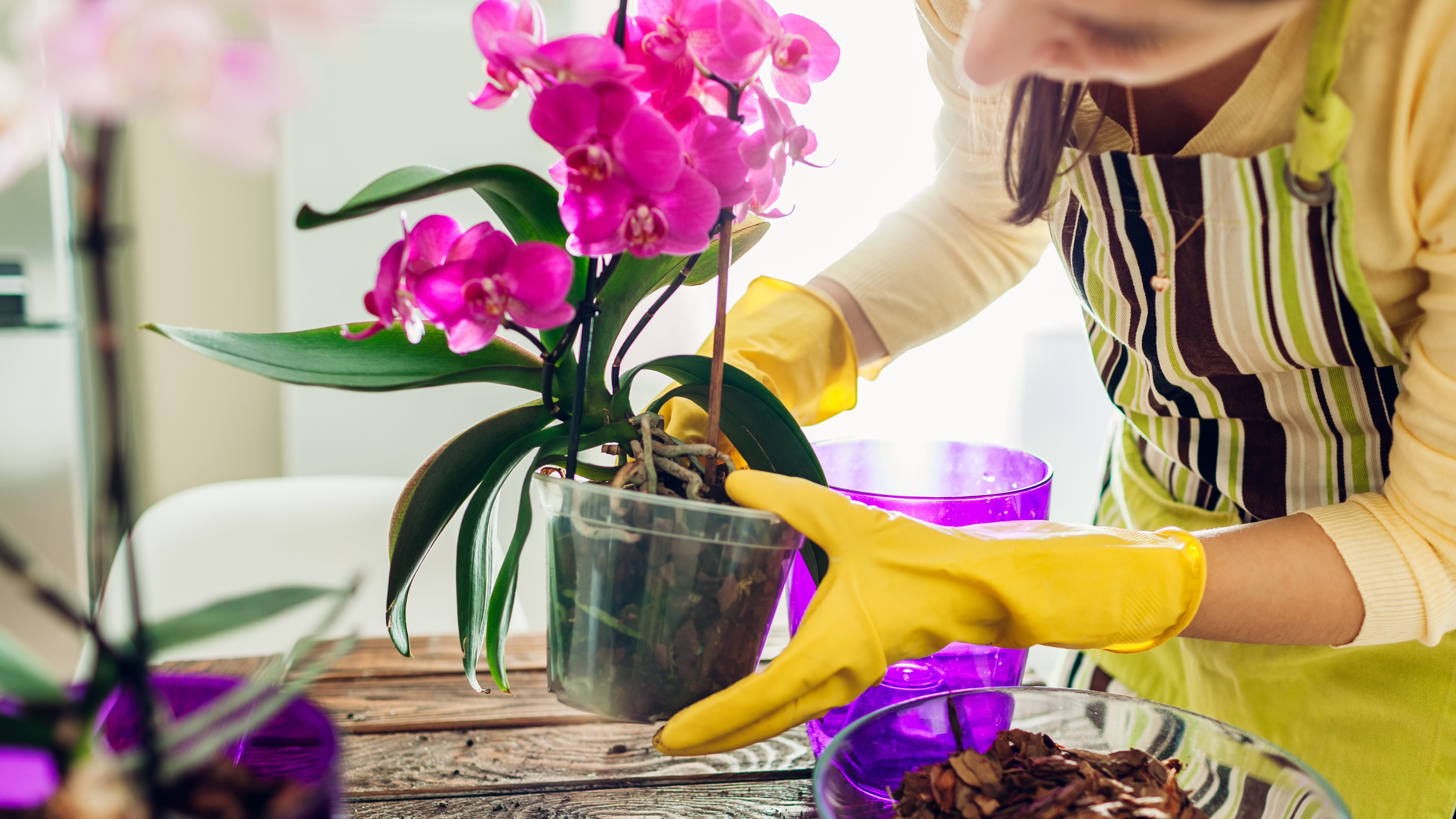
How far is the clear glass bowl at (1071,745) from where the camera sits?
1.37 feet

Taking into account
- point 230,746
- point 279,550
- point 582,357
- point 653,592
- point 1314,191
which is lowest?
point 279,550

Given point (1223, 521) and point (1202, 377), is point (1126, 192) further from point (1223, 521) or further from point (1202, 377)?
point (1223, 521)

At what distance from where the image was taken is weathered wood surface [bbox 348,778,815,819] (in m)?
0.53

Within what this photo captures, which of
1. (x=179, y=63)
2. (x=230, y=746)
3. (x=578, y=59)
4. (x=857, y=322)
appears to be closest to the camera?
(x=179, y=63)

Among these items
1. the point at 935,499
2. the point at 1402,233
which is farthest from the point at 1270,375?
the point at 935,499

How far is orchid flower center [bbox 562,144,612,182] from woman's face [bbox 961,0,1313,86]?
198mm

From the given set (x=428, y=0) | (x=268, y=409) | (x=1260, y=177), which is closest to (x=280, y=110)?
(x=1260, y=177)

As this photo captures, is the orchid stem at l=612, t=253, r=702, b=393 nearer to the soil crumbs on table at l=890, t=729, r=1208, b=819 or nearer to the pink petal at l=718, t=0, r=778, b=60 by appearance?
the pink petal at l=718, t=0, r=778, b=60

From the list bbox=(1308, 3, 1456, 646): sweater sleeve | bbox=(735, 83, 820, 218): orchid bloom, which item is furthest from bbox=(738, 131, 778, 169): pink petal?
bbox=(1308, 3, 1456, 646): sweater sleeve

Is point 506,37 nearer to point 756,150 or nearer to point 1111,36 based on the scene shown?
point 756,150

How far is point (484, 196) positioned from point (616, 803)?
0.36 meters

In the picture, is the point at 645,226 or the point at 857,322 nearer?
the point at 645,226

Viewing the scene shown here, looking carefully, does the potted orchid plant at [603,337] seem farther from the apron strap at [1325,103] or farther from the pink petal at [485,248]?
the apron strap at [1325,103]

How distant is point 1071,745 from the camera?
1.60ft
